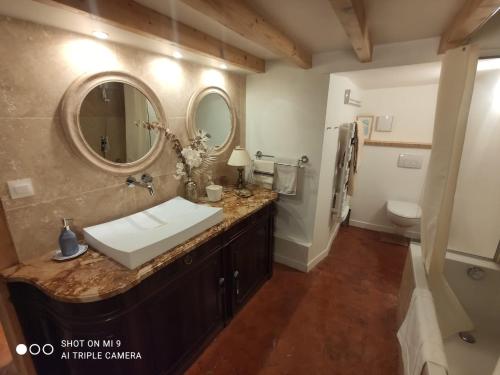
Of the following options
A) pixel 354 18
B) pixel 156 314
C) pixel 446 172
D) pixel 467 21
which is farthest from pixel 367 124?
pixel 156 314

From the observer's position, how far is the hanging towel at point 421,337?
1.04 m

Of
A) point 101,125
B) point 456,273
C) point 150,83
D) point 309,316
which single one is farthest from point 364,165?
point 101,125

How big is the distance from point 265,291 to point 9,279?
176 centimetres

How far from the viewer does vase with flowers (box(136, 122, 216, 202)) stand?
172 centimetres

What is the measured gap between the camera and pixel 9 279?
102 cm

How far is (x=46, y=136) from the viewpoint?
1.14 m

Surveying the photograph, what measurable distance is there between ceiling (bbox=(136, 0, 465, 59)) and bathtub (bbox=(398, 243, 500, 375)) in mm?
1558

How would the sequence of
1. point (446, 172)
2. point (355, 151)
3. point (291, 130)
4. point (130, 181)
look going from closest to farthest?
point (446, 172)
point (130, 181)
point (291, 130)
point (355, 151)

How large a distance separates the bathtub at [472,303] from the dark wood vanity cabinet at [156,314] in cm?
123

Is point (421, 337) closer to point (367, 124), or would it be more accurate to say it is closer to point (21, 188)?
point (21, 188)

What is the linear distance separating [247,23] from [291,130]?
115cm

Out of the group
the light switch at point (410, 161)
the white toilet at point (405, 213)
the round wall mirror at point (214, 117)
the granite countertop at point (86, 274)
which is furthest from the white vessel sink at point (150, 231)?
the light switch at point (410, 161)

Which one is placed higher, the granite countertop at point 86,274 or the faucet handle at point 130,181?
the faucet handle at point 130,181

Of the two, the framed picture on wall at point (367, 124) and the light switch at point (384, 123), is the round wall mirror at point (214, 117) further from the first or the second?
the light switch at point (384, 123)
